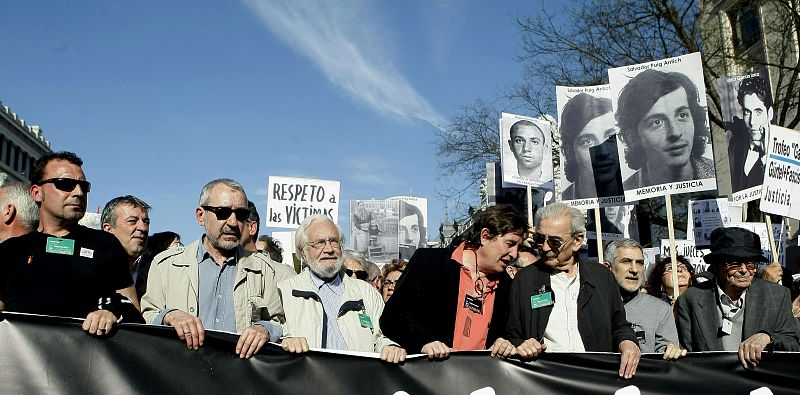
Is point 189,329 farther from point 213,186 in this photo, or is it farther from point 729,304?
point 729,304

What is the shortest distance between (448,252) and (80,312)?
6.16 feet

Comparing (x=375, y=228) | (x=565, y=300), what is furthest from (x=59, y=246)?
(x=375, y=228)

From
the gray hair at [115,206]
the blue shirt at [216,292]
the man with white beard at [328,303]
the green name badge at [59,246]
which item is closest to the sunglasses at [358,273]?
the gray hair at [115,206]

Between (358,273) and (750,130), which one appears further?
(750,130)

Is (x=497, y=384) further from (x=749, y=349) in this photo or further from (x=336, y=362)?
(x=749, y=349)

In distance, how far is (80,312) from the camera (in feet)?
12.2

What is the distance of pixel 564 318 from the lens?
4.32 metres

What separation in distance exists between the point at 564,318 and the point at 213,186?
77.7 inches

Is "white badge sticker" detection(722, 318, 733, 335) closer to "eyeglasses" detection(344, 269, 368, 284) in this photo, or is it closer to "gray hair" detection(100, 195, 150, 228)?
"eyeglasses" detection(344, 269, 368, 284)

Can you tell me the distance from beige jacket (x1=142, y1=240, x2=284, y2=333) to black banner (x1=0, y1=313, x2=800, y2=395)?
1.20 feet

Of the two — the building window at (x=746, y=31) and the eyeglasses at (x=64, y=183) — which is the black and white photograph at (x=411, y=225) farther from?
the building window at (x=746, y=31)

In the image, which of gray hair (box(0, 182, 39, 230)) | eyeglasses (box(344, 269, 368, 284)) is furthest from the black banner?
eyeglasses (box(344, 269, 368, 284))

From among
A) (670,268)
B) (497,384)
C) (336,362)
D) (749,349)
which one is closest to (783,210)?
(670,268)

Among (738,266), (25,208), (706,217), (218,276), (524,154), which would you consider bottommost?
(218,276)
